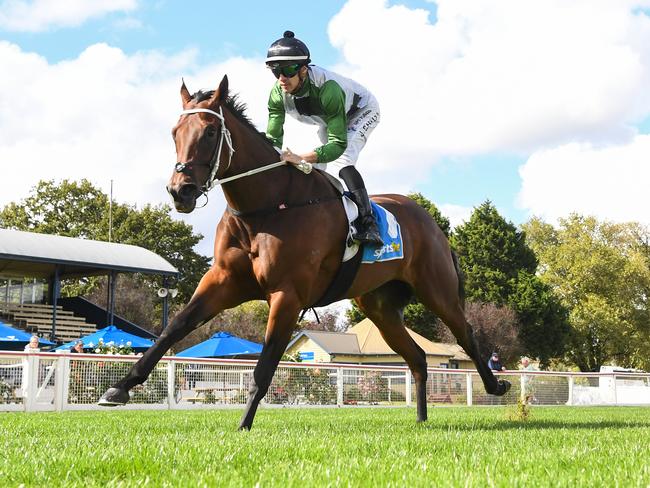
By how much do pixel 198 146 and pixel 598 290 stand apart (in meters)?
56.3

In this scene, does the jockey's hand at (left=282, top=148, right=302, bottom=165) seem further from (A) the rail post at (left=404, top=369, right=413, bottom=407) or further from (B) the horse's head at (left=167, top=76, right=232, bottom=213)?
(A) the rail post at (left=404, top=369, right=413, bottom=407)

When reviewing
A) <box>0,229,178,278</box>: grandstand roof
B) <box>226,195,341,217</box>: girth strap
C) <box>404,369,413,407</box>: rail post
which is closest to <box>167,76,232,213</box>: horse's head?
<box>226,195,341,217</box>: girth strap

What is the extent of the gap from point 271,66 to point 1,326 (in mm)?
20834

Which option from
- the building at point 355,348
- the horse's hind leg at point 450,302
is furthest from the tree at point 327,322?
the horse's hind leg at point 450,302

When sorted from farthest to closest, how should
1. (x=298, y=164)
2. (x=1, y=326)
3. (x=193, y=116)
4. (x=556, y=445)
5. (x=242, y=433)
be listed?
(x=1, y=326) → (x=298, y=164) → (x=193, y=116) → (x=242, y=433) → (x=556, y=445)

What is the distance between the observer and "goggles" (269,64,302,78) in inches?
240

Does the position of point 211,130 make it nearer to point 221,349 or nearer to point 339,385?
point 339,385

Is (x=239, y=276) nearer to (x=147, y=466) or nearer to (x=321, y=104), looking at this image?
(x=321, y=104)

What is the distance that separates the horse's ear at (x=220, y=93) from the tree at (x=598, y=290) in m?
51.7

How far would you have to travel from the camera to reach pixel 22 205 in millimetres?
49594

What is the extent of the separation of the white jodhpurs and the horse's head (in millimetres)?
1267

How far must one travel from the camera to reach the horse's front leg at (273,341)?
554 centimetres

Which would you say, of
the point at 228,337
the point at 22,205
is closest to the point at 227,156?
the point at 228,337

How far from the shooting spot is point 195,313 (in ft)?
18.8
